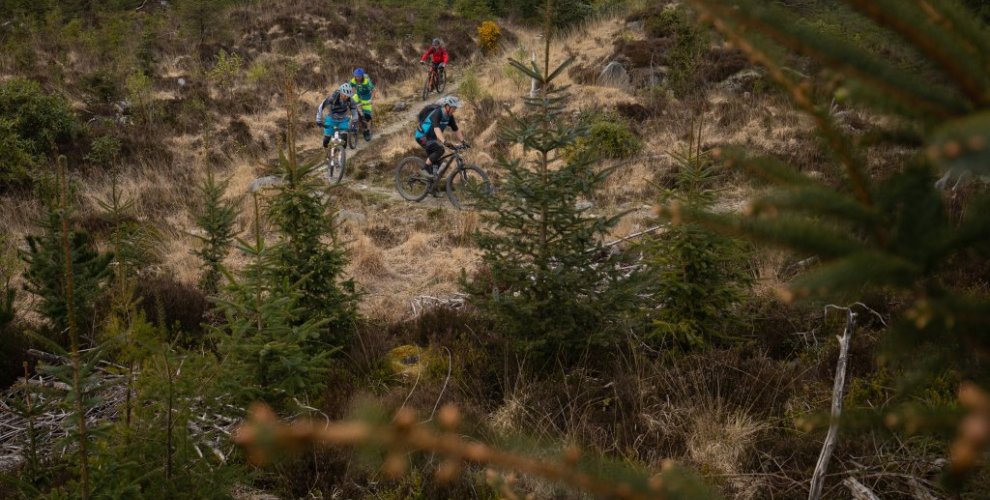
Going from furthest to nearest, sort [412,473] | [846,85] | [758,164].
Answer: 1. [412,473]
2. [758,164]
3. [846,85]

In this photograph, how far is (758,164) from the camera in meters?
1.22

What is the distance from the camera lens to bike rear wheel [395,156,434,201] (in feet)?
38.1

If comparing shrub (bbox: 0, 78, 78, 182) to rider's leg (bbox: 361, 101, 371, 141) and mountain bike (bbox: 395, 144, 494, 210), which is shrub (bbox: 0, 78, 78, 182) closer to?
rider's leg (bbox: 361, 101, 371, 141)

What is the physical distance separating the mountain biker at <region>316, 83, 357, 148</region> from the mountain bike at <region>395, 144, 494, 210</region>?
220 cm

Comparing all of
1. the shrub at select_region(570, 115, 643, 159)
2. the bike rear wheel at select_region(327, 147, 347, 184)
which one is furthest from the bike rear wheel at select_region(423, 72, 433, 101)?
the shrub at select_region(570, 115, 643, 159)

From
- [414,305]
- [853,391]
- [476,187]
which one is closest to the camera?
[853,391]

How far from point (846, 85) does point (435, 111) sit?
1000cm

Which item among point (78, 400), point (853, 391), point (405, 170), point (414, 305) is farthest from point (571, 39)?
point (78, 400)

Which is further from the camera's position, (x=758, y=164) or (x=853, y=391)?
(x=853, y=391)

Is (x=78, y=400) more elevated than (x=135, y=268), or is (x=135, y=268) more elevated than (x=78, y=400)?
(x=78, y=400)

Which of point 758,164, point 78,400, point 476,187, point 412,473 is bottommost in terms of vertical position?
point 412,473

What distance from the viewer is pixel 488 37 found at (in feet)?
77.7

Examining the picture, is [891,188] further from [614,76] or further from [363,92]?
[614,76]

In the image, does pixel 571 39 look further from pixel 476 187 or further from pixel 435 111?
pixel 476 187
